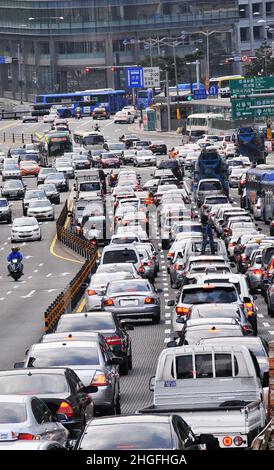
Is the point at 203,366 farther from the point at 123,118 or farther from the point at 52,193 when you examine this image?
the point at 123,118

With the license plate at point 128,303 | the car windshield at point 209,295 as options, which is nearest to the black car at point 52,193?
the license plate at point 128,303

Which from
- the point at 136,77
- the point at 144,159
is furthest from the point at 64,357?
the point at 136,77

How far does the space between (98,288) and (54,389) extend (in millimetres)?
20974

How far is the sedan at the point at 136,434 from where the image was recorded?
12461 millimetres

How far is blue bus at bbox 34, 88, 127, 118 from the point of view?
19150 centimetres

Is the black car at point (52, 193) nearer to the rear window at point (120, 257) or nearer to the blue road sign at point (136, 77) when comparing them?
the rear window at point (120, 257)

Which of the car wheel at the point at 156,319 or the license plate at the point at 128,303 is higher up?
the license plate at the point at 128,303

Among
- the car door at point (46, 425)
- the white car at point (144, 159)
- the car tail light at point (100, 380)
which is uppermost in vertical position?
the car door at point (46, 425)

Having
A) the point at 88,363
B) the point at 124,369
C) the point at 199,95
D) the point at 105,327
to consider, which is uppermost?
the point at 88,363

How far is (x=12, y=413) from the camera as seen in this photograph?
15.0 m

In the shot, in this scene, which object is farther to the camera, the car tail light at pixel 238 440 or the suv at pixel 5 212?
the suv at pixel 5 212

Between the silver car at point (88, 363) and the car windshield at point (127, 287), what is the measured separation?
47.5 feet

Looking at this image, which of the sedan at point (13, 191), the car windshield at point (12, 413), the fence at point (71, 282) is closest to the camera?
the car windshield at point (12, 413)
